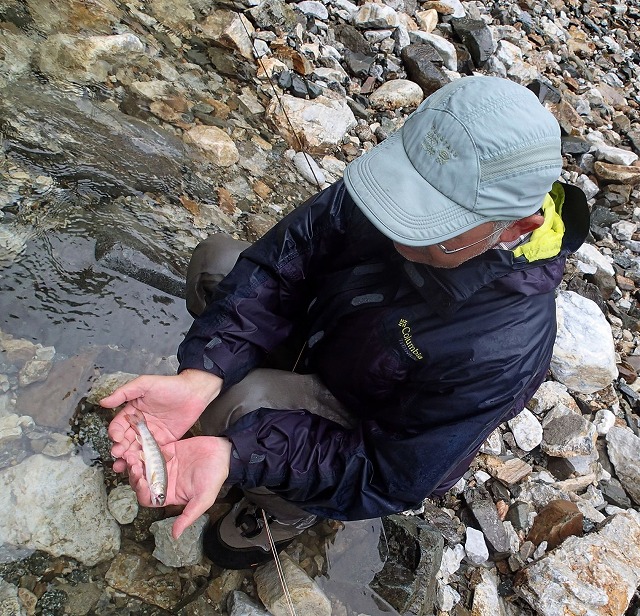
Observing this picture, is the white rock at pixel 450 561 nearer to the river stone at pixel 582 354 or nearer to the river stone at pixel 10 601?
the river stone at pixel 582 354

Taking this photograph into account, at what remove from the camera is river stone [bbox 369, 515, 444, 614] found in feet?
9.45

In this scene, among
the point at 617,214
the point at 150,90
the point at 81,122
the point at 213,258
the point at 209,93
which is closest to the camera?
the point at 213,258

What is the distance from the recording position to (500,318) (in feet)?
6.99

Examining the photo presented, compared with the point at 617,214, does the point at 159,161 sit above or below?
above

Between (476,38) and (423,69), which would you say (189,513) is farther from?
(476,38)

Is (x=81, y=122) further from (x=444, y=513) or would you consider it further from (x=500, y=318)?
(x=444, y=513)

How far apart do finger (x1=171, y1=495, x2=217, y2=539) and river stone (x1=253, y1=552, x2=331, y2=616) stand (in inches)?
35.7

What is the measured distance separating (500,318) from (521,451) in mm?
1985

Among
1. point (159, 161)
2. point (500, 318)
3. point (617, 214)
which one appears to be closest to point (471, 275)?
point (500, 318)

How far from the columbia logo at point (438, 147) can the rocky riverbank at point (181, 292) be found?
1915 millimetres

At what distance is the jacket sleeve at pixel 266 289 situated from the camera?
8.19ft

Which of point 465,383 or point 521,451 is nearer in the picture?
point 465,383

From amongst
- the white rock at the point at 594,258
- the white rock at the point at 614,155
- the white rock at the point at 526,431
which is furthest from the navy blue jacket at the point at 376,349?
the white rock at the point at 614,155

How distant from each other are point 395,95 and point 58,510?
14.8ft
